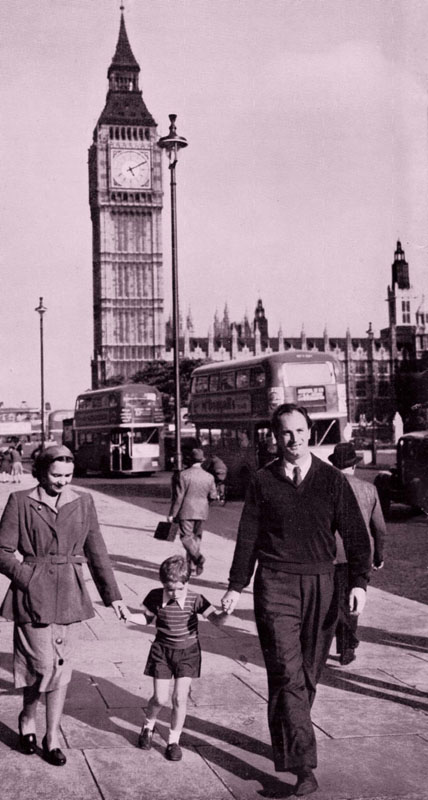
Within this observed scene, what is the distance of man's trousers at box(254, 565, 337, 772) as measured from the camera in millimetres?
4199

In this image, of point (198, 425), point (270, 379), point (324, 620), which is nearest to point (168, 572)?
point (324, 620)

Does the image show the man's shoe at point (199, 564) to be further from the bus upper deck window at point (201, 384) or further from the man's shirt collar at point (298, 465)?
the bus upper deck window at point (201, 384)

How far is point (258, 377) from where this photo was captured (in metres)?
22.2

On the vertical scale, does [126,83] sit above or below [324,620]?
above

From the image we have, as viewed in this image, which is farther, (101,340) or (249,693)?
(101,340)

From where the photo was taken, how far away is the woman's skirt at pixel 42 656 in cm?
462

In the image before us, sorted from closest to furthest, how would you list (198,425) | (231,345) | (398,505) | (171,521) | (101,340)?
1. (171,521)
2. (398,505)
3. (198,425)
4. (101,340)
5. (231,345)

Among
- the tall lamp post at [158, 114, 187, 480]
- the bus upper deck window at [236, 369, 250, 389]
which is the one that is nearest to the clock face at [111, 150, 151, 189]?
the bus upper deck window at [236, 369, 250, 389]

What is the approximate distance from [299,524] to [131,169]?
11174 centimetres

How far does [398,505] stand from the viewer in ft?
69.9

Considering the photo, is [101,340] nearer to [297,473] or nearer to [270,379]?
[270,379]

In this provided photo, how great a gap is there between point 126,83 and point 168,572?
124000mm

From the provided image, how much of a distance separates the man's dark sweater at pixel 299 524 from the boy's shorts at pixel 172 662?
0.50 meters

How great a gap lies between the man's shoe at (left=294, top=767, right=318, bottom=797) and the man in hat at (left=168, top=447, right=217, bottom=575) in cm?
588
